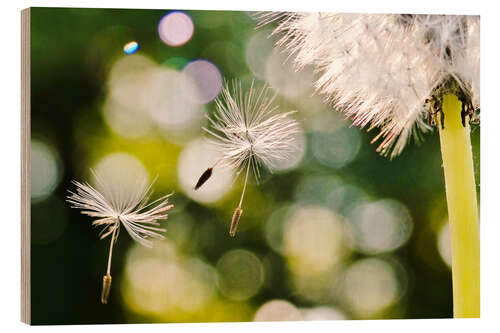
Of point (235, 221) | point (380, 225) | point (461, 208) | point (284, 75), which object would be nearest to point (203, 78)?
point (284, 75)

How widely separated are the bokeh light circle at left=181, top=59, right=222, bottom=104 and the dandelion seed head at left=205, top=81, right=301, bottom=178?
0.04 m

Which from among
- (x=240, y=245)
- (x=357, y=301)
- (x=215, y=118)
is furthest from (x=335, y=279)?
(x=215, y=118)

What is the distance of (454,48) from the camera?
373 centimetres

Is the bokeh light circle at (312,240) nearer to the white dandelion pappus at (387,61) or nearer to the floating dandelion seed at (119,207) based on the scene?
the white dandelion pappus at (387,61)

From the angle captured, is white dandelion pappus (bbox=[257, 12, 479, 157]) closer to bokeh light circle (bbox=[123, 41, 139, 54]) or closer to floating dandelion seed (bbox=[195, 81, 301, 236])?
floating dandelion seed (bbox=[195, 81, 301, 236])

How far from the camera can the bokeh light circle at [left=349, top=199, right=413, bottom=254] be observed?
3.90m

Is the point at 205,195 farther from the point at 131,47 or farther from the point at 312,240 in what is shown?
the point at 131,47

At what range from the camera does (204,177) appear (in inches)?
150

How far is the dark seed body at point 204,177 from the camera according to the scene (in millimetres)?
3807

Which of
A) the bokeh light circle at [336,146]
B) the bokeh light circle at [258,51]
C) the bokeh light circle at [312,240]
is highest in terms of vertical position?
the bokeh light circle at [258,51]

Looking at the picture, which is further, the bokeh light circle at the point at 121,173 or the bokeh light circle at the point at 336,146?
the bokeh light circle at the point at 336,146

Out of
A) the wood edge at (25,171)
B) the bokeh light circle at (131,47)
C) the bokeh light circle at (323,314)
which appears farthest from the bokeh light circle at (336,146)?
the wood edge at (25,171)

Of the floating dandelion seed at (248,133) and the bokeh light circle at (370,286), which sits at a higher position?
the floating dandelion seed at (248,133)

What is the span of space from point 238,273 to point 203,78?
91 centimetres
